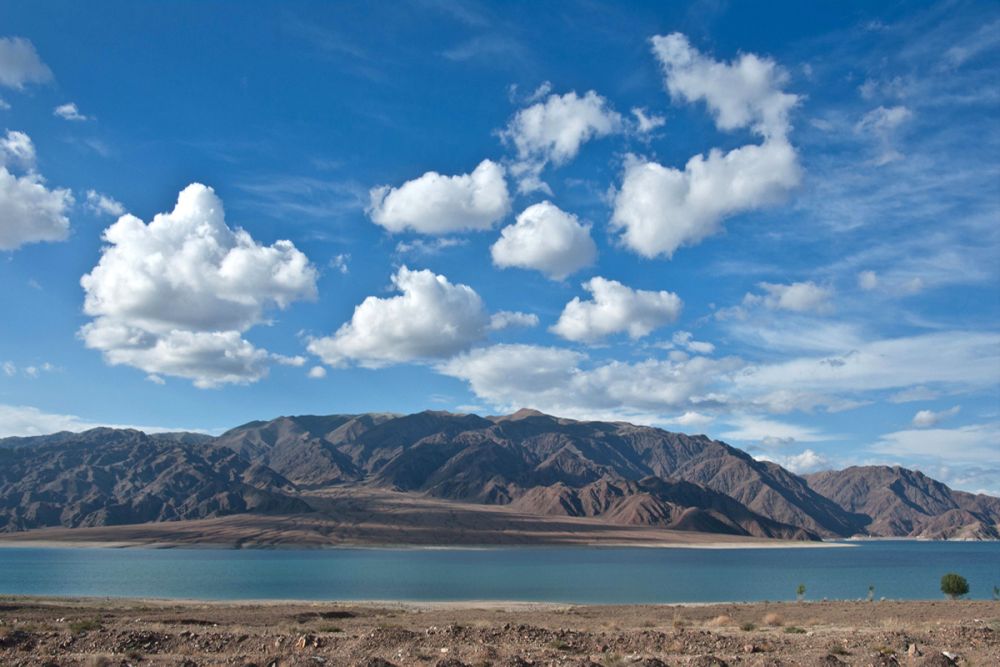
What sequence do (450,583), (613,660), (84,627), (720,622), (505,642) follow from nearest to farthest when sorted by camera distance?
(613,660) → (505,642) → (84,627) → (720,622) → (450,583)

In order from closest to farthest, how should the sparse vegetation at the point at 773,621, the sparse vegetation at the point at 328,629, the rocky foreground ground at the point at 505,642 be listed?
1. the rocky foreground ground at the point at 505,642
2. the sparse vegetation at the point at 328,629
3. the sparse vegetation at the point at 773,621

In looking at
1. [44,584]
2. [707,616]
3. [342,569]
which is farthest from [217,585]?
[707,616]

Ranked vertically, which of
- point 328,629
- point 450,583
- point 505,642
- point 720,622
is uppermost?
point 505,642

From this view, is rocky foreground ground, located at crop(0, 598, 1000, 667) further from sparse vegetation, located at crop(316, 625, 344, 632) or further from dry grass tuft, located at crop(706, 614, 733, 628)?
sparse vegetation, located at crop(316, 625, 344, 632)

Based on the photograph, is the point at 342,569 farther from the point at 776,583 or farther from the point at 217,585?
the point at 776,583

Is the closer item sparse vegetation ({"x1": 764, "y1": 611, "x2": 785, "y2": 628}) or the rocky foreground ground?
the rocky foreground ground

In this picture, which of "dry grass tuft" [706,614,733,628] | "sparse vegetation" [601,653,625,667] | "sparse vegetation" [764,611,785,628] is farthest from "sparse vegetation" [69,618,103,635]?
"sparse vegetation" [764,611,785,628]

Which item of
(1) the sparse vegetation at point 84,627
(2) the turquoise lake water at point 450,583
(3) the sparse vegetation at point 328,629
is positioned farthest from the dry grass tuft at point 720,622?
(2) the turquoise lake water at point 450,583

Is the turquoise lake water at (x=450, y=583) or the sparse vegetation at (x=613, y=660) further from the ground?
the sparse vegetation at (x=613, y=660)

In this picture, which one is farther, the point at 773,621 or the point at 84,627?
the point at 773,621

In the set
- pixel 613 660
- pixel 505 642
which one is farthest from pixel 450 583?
pixel 613 660

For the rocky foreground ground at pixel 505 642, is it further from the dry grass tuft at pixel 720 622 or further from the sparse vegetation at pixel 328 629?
the sparse vegetation at pixel 328 629

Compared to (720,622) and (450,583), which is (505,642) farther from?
(450,583)

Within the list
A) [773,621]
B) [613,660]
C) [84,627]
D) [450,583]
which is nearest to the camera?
[613,660]
